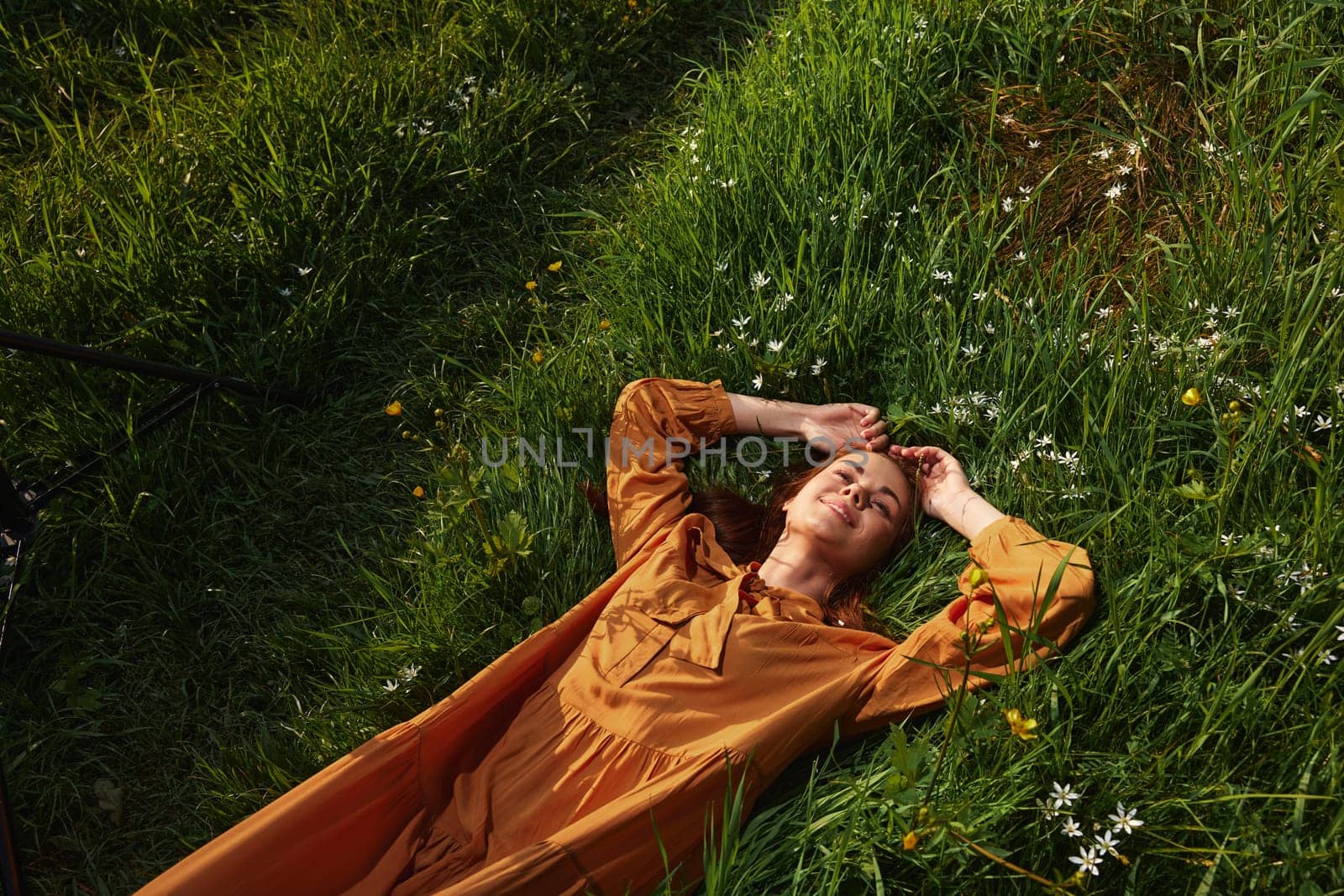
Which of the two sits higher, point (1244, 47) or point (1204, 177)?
point (1244, 47)

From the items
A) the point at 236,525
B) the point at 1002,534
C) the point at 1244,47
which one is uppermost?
the point at 1244,47

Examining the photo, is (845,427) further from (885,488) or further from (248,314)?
(248,314)

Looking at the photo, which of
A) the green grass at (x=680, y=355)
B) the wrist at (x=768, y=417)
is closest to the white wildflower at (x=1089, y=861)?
the green grass at (x=680, y=355)

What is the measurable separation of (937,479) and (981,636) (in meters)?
0.61

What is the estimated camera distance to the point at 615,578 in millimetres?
2893

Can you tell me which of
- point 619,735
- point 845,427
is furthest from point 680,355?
point 619,735

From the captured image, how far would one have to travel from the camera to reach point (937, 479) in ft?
9.91

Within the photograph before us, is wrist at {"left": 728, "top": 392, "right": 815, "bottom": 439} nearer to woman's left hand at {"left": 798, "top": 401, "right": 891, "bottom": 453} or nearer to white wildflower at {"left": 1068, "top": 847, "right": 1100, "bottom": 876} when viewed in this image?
woman's left hand at {"left": 798, "top": 401, "right": 891, "bottom": 453}

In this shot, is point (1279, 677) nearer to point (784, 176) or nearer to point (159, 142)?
point (784, 176)

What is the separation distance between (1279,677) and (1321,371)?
2.74 ft

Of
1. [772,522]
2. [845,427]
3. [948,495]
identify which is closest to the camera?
[948,495]

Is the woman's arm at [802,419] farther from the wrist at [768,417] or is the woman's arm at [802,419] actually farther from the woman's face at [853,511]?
the woman's face at [853,511]

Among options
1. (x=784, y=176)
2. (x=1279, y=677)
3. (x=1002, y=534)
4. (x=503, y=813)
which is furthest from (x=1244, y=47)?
(x=503, y=813)

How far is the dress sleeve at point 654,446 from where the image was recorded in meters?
3.00
